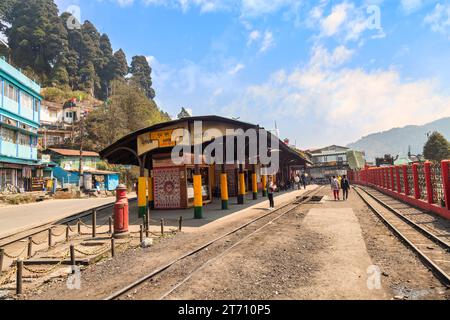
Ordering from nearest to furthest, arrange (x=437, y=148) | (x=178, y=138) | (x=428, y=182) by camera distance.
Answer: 1. (x=428, y=182)
2. (x=178, y=138)
3. (x=437, y=148)

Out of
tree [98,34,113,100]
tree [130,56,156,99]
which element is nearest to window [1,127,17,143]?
tree [98,34,113,100]

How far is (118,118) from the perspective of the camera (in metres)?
51.8

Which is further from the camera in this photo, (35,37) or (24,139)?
(35,37)

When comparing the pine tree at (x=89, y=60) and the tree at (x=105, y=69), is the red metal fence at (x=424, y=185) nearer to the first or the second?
the pine tree at (x=89, y=60)

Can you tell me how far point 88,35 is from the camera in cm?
9250

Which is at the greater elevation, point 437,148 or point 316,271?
point 437,148

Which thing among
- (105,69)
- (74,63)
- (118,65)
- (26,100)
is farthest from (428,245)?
(118,65)

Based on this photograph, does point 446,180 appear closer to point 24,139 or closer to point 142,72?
point 24,139

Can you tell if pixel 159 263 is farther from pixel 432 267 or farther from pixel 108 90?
pixel 108 90

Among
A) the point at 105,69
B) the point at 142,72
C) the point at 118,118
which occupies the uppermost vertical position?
the point at 142,72

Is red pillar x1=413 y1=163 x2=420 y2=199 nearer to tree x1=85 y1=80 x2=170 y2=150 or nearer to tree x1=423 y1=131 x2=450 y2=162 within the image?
tree x1=85 y1=80 x2=170 y2=150

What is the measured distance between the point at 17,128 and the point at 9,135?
1096 mm

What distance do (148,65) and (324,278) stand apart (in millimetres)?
122036

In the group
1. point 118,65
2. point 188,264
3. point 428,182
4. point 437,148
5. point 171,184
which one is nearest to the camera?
point 188,264
